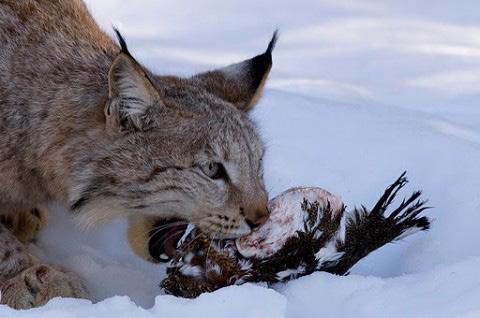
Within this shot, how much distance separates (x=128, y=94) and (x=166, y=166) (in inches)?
9.8

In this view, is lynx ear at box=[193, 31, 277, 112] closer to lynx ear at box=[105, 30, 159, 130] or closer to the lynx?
the lynx

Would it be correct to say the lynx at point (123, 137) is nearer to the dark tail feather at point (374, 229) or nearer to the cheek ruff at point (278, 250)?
the cheek ruff at point (278, 250)

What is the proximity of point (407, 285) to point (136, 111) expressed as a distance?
1.00 m

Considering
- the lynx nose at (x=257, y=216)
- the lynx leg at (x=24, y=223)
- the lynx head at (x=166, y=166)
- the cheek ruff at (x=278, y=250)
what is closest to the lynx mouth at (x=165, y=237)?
the lynx head at (x=166, y=166)

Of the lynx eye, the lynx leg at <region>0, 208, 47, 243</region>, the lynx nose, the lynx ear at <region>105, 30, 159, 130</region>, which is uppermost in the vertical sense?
the lynx ear at <region>105, 30, 159, 130</region>

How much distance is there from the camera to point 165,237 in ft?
12.6

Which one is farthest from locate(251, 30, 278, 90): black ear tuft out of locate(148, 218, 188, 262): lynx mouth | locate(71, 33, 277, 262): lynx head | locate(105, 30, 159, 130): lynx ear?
locate(148, 218, 188, 262): lynx mouth

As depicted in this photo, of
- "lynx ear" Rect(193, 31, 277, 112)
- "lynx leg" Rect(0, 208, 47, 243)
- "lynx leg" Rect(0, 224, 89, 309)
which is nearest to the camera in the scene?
"lynx leg" Rect(0, 224, 89, 309)

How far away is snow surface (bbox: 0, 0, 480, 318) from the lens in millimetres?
3242

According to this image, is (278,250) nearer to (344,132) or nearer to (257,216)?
(257,216)

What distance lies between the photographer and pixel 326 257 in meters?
3.51

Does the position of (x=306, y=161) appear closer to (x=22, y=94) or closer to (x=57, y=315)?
(x=22, y=94)

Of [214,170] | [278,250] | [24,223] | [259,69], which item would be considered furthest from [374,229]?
[24,223]

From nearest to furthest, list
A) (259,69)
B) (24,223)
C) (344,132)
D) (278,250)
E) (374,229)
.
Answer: (278,250)
(374,229)
(259,69)
(24,223)
(344,132)
